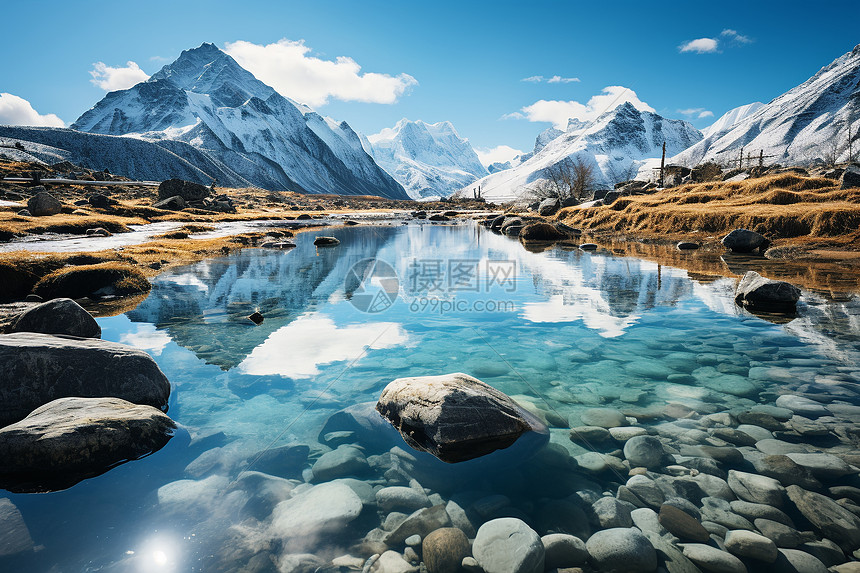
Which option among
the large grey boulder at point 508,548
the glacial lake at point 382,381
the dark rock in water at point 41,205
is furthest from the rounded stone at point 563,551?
the dark rock in water at point 41,205

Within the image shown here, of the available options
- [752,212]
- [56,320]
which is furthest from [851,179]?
[56,320]

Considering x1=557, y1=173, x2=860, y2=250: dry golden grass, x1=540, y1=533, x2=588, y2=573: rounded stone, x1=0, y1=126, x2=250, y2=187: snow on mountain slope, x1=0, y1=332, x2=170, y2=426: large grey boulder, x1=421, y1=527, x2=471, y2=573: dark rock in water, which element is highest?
x1=0, y1=126, x2=250, y2=187: snow on mountain slope

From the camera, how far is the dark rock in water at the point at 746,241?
72.2 feet

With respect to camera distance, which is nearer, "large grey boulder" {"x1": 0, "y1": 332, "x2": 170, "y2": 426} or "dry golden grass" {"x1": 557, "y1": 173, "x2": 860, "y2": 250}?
"large grey boulder" {"x1": 0, "y1": 332, "x2": 170, "y2": 426}

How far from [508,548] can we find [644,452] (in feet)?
8.16

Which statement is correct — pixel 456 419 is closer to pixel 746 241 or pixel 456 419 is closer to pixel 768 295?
pixel 768 295

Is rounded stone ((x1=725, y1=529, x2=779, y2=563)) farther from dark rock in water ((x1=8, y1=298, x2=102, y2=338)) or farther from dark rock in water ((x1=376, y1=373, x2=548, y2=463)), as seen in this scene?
dark rock in water ((x1=8, y1=298, x2=102, y2=338))

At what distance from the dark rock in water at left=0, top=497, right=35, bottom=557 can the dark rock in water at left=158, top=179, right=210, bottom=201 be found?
69.9m

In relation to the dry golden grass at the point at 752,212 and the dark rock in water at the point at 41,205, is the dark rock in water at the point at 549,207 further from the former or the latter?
the dark rock in water at the point at 41,205

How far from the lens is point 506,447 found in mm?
5582

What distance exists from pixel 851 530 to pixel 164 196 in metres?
75.4

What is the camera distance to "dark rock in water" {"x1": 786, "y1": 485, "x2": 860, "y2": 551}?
12.6ft

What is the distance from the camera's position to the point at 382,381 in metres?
7.87

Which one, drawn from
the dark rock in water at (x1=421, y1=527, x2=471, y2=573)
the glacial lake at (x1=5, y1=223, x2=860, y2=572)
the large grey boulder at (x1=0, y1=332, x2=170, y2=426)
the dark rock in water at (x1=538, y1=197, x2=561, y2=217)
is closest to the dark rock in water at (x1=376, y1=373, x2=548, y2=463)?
the glacial lake at (x1=5, y1=223, x2=860, y2=572)
